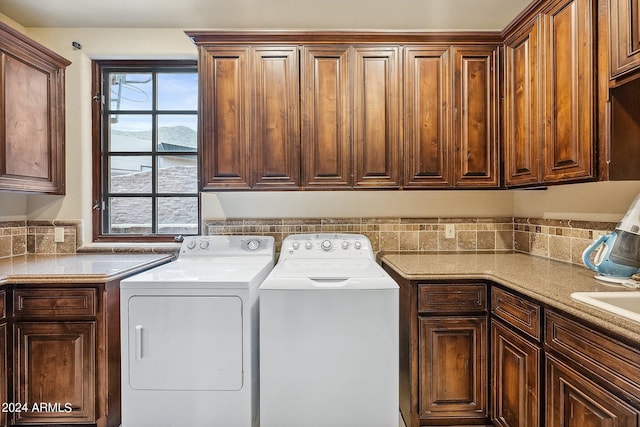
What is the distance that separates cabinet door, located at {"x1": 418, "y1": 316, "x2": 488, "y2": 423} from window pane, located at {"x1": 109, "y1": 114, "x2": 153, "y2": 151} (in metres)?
2.40

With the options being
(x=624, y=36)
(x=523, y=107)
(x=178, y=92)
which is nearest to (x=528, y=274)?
(x=523, y=107)

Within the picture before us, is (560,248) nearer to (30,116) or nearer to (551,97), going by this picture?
(551,97)

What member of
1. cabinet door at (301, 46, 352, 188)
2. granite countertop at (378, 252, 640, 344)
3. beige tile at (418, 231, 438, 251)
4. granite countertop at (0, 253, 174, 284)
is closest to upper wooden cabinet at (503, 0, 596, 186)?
granite countertop at (378, 252, 640, 344)

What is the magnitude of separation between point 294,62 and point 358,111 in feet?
1.70

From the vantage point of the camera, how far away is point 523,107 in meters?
1.92

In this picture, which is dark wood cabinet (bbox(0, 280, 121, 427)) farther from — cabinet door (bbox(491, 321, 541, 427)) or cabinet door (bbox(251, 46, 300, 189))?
cabinet door (bbox(491, 321, 541, 427))

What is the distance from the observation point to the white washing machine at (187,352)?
163cm

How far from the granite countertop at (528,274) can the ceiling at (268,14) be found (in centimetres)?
171

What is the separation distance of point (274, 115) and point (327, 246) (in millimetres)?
937

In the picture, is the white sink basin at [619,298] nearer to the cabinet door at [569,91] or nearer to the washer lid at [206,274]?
the cabinet door at [569,91]

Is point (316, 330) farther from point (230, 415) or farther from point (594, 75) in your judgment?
point (594, 75)

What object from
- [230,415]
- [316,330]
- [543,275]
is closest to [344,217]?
[316,330]

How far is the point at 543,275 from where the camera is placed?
5.48ft

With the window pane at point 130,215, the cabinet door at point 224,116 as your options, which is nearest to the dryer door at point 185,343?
the cabinet door at point 224,116
